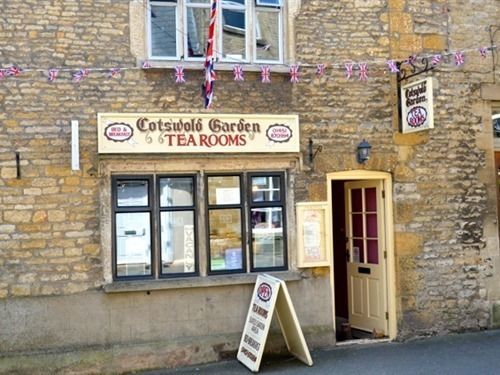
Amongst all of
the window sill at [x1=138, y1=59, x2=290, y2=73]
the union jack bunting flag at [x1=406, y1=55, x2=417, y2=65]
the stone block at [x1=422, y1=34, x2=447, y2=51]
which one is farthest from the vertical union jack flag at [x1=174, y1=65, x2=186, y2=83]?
the stone block at [x1=422, y1=34, x2=447, y2=51]

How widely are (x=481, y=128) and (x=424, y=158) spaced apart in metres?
1.10

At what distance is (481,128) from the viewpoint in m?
8.77

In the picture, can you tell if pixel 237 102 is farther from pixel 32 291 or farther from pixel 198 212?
pixel 32 291

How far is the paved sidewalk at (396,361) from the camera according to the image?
7078mm

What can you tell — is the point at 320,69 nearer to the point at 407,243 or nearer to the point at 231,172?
the point at 231,172

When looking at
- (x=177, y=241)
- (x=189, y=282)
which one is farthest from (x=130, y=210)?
(x=189, y=282)

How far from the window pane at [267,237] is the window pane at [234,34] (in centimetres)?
218

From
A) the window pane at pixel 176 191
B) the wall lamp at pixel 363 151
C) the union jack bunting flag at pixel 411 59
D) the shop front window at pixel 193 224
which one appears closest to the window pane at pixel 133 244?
the shop front window at pixel 193 224

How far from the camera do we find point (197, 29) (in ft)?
26.0

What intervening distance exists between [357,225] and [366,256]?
1.73 ft

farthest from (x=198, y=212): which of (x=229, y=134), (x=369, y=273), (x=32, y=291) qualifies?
(x=369, y=273)

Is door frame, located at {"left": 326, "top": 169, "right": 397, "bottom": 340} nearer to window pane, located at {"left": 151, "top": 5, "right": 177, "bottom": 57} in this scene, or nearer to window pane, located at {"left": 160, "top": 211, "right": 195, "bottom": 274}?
window pane, located at {"left": 160, "top": 211, "right": 195, "bottom": 274}

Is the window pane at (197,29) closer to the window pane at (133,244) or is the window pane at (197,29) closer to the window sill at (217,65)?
the window sill at (217,65)

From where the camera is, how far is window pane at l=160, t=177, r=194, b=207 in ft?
25.1
